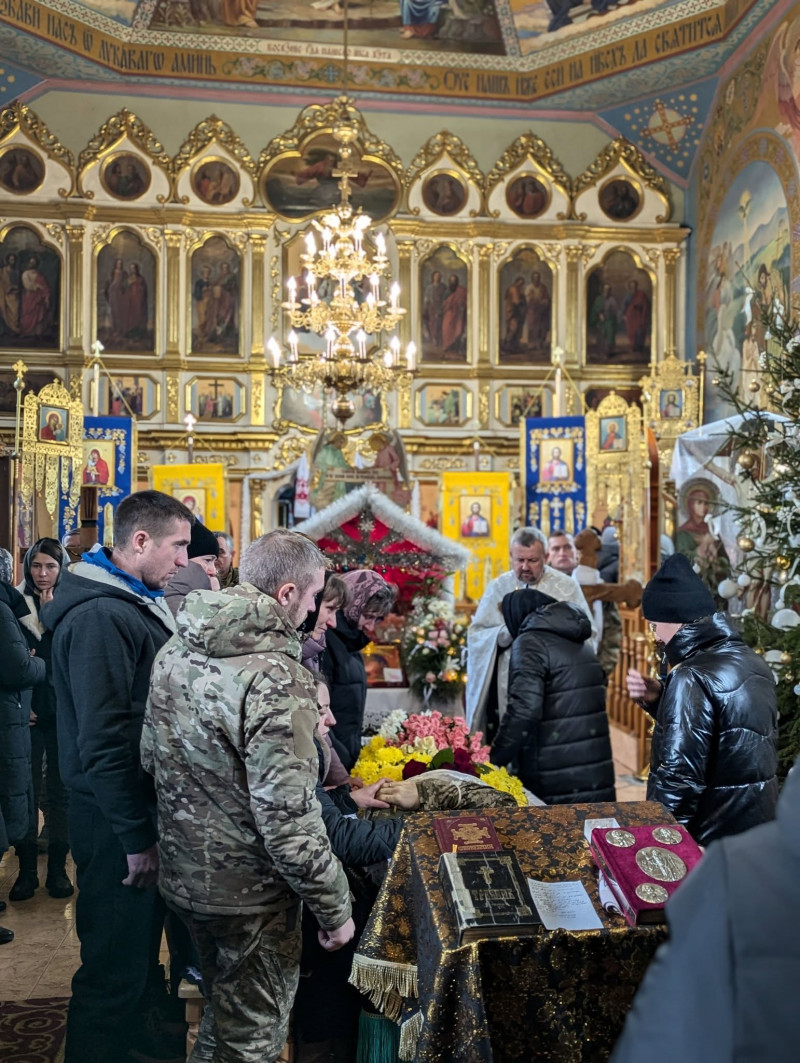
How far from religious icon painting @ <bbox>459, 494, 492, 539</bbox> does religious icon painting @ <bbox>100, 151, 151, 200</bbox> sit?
7.45 metres

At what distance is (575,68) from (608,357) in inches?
168

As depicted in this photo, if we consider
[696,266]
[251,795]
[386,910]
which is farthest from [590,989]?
[696,266]

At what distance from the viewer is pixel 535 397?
49.2 feet

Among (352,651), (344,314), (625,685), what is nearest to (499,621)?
(352,651)

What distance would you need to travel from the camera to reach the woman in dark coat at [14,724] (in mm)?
3934

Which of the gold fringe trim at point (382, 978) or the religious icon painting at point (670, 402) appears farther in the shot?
the religious icon painting at point (670, 402)

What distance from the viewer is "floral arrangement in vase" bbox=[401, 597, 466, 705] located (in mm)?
5516

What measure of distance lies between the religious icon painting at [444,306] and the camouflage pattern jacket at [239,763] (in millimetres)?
13070

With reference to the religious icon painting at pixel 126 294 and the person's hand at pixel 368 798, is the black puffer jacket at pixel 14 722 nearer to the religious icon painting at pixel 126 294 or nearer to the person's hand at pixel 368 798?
the person's hand at pixel 368 798

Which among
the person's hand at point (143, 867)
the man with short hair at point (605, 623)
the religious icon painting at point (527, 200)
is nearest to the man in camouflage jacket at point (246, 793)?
the person's hand at point (143, 867)

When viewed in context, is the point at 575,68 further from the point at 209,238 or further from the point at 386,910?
the point at 386,910

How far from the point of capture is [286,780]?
2.05 metres

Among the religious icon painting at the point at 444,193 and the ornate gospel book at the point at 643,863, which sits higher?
the religious icon painting at the point at 444,193

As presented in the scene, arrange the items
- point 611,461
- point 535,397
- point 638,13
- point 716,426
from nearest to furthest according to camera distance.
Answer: point 716,426
point 611,461
point 638,13
point 535,397
